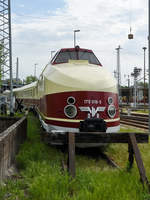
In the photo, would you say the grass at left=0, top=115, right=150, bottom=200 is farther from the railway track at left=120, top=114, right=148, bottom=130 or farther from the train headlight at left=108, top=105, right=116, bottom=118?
the railway track at left=120, top=114, right=148, bottom=130

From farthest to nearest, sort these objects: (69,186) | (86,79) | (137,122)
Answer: (137,122) < (86,79) < (69,186)

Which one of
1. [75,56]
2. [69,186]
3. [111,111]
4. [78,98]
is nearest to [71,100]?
[78,98]

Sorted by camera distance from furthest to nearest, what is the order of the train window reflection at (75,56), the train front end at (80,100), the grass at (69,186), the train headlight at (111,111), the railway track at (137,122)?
the railway track at (137,122) → the train window reflection at (75,56) → the train headlight at (111,111) → the train front end at (80,100) → the grass at (69,186)

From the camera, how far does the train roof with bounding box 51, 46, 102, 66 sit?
7.55 metres

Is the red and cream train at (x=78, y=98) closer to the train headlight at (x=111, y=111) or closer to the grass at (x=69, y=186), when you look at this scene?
the train headlight at (x=111, y=111)

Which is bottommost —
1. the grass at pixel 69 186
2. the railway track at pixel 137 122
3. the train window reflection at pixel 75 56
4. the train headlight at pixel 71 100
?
the railway track at pixel 137 122

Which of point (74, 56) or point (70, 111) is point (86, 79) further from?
point (74, 56)

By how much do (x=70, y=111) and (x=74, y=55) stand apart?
2.48 meters

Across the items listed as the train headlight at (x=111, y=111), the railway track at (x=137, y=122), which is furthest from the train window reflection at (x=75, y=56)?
the railway track at (x=137, y=122)

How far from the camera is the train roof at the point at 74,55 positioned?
24.8 ft

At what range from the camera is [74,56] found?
7.63m

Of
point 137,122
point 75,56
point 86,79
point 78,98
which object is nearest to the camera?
point 78,98

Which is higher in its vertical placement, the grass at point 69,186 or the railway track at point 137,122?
the grass at point 69,186

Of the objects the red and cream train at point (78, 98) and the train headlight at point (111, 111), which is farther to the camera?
the train headlight at point (111, 111)
